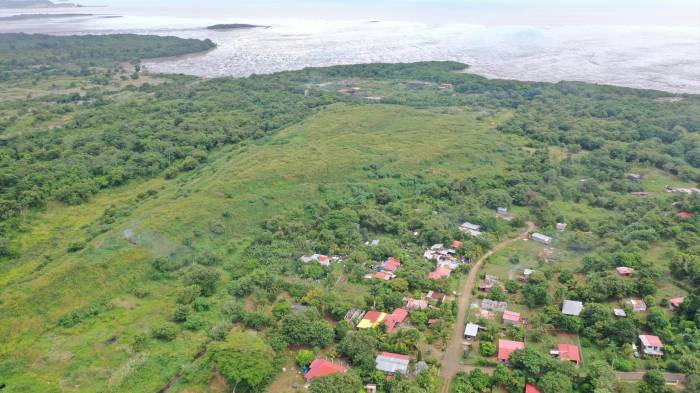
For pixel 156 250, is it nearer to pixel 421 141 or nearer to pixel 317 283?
pixel 317 283

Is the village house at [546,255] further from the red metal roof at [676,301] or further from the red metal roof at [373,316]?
the red metal roof at [373,316]

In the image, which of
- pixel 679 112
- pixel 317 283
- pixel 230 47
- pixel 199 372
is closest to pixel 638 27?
pixel 679 112

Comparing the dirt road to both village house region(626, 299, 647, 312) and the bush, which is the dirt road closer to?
village house region(626, 299, 647, 312)

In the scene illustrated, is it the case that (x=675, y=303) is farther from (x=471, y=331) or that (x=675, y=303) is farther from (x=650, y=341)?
(x=471, y=331)

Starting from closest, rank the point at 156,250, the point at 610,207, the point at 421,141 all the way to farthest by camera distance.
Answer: the point at 156,250, the point at 610,207, the point at 421,141

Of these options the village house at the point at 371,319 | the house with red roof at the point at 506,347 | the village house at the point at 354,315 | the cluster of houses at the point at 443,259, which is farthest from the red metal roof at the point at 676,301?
the village house at the point at 354,315

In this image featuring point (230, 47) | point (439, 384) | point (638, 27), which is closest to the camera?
point (439, 384)
